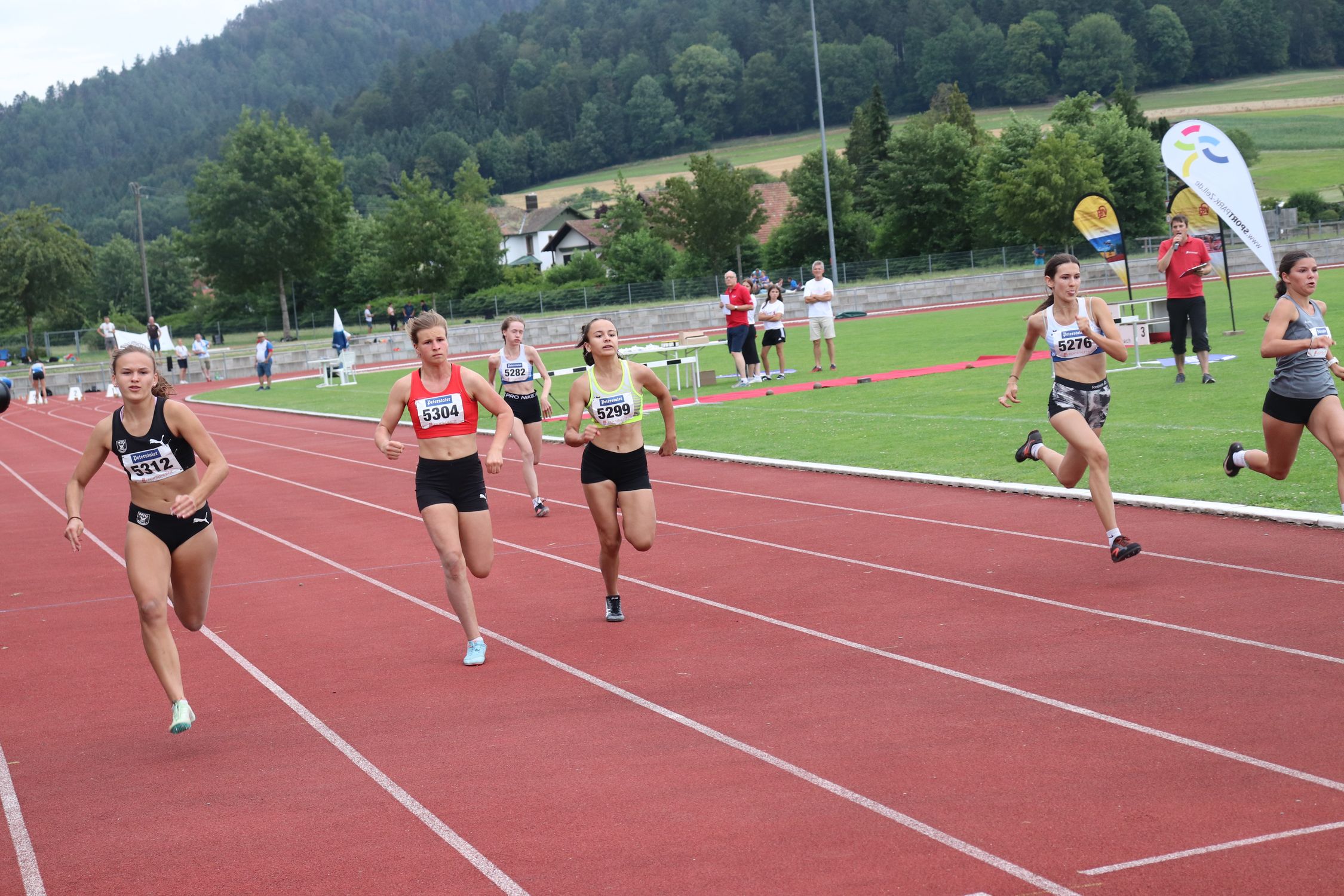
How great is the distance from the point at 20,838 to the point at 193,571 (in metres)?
1.63

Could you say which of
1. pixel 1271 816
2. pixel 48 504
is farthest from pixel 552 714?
pixel 48 504

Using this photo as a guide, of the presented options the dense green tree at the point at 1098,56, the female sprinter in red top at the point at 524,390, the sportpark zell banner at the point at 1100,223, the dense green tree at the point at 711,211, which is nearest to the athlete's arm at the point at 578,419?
the female sprinter in red top at the point at 524,390

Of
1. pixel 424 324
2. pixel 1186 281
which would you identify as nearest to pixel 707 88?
pixel 1186 281

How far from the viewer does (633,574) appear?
956 centimetres

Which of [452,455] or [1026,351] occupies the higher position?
[1026,351]

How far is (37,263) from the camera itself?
57.9 meters

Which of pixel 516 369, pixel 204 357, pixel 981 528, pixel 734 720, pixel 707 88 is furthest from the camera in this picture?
pixel 707 88

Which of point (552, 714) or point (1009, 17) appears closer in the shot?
point (552, 714)

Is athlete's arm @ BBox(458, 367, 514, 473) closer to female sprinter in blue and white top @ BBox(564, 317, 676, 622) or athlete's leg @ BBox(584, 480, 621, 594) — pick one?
female sprinter in blue and white top @ BBox(564, 317, 676, 622)

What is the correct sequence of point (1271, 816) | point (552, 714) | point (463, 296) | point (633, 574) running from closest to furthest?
1. point (1271, 816)
2. point (552, 714)
3. point (633, 574)
4. point (463, 296)

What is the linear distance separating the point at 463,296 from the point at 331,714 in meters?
62.1

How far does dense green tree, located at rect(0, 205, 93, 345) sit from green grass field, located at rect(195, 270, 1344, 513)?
122ft

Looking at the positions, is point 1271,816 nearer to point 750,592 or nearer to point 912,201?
point 750,592

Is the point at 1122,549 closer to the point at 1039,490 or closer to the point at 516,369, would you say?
the point at 1039,490
